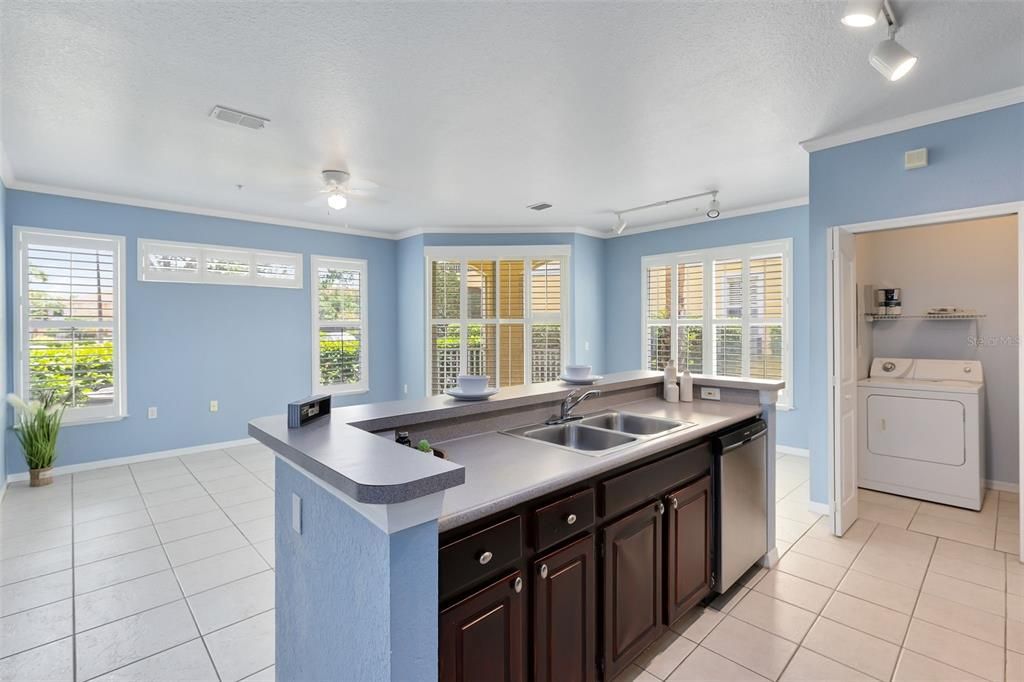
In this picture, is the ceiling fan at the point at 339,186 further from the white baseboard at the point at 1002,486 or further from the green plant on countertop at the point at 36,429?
the white baseboard at the point at 1002,486

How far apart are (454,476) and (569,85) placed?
230 cm

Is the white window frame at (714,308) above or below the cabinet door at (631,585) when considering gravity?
above

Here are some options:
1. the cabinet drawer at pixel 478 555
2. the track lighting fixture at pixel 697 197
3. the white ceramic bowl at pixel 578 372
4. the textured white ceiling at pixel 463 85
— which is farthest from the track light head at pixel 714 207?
the cabinet drawer at pixel 478 555

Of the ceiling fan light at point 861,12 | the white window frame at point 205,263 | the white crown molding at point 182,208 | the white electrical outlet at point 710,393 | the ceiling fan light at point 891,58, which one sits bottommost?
the white electrical outlet at point 710,393

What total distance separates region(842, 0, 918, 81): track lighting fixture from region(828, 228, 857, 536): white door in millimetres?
1403

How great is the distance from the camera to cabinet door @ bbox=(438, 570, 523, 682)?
123 cm

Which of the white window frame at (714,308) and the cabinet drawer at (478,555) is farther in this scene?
the white window frame at (714,308)

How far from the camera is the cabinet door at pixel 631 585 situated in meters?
1.74

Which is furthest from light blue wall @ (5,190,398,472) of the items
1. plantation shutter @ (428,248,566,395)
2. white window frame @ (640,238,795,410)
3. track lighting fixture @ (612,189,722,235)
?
white window frame @ (640,238,795,410)

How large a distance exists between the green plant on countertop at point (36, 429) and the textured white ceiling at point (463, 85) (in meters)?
1.98

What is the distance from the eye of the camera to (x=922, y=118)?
116 inches

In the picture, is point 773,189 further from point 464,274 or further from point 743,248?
point 464,274

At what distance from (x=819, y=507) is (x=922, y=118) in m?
2.68

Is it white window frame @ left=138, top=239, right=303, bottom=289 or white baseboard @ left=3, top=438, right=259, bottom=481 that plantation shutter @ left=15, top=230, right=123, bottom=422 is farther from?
white baseboard @ left=3, top=438, right=259, bottom=481
